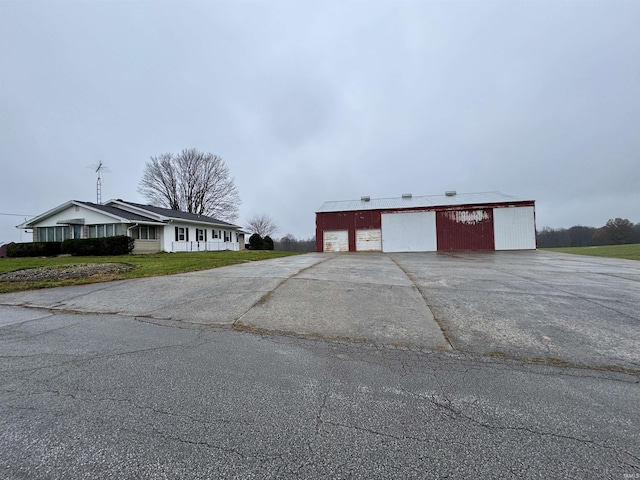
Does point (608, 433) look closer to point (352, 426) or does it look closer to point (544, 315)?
point (352, 426)

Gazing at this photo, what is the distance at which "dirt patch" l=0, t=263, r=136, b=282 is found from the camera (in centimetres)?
877

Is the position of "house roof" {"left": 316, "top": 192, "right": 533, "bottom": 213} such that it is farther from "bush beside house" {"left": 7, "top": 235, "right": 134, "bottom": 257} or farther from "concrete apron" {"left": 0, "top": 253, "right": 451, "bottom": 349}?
"concrete apron" {"left": 0, "top": 253, "right": 451, "bottom": 349}

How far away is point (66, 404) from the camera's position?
2.33m

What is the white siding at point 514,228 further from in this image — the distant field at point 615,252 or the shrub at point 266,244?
the shrub at point 266,244

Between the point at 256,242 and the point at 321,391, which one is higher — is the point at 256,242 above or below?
above

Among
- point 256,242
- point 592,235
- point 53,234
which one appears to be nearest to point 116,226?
point 53,234

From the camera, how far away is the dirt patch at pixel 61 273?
28.8 feet

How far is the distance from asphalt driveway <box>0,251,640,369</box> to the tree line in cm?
5511

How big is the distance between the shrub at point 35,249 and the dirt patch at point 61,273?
1364 centimetres

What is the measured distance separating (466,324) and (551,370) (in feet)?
4.94

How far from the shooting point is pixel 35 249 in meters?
19.6

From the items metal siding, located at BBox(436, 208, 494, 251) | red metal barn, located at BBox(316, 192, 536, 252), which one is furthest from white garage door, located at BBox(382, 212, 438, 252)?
metal siding, located at BBox(436, 208, 494, 251)

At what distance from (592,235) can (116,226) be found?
2860 inches

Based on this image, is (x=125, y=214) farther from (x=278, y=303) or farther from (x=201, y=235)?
(x=278, y=303)
